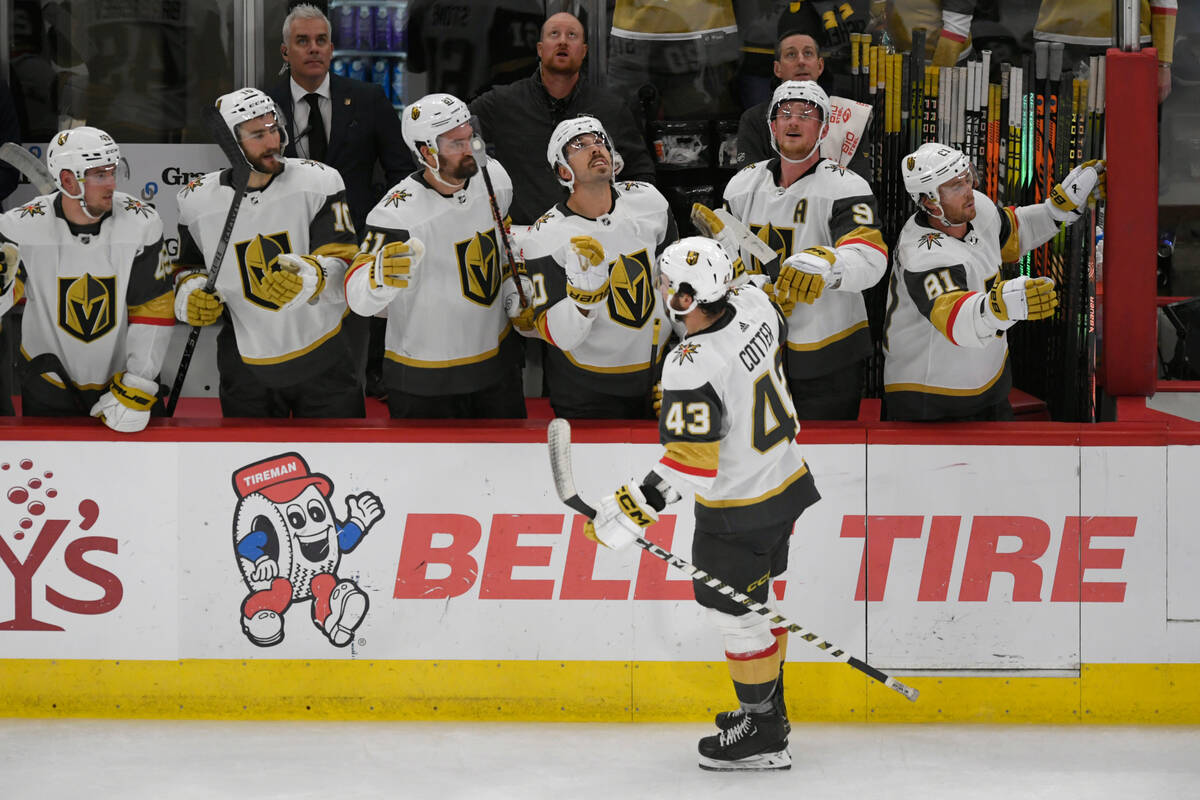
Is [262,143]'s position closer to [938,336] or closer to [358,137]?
[358,137]

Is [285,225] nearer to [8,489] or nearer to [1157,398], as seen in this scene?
[8,489]

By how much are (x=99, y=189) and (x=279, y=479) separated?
1.14m

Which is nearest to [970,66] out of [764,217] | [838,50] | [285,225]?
[838,50]

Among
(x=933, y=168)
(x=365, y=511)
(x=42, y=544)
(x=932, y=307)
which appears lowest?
(x=42, y=544)

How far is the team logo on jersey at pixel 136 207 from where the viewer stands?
499 centimetres

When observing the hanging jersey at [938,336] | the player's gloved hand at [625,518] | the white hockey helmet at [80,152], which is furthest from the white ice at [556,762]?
the white hockey helmet at [80,152]

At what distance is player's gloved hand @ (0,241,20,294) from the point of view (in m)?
4.88

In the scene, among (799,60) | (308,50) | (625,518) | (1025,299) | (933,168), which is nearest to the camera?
(625,518)

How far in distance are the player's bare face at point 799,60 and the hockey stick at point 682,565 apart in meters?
2.02

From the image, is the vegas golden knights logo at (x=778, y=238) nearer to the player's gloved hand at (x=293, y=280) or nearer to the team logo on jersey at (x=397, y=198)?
the team logo on jersey at (x=397, y=198)

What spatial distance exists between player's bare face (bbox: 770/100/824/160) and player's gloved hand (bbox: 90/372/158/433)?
2.17 meters

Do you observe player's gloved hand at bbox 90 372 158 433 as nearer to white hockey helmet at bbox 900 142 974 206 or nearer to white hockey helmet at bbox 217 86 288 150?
white hockey helmet at bbox 217 86 288 150

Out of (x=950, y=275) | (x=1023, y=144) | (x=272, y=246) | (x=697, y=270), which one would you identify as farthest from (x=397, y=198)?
(x=1023, y=144)

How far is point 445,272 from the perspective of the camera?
4953mm
